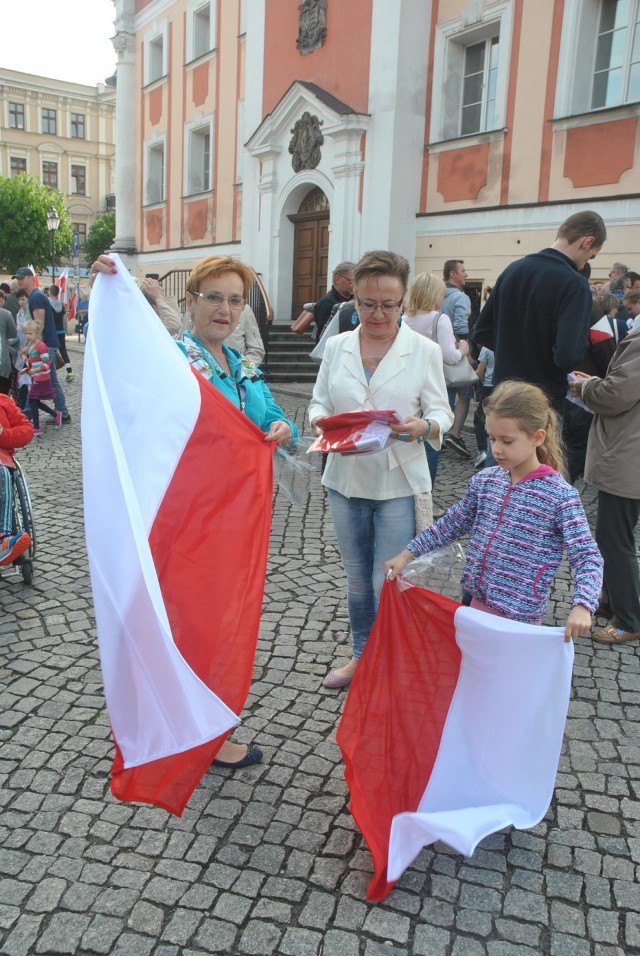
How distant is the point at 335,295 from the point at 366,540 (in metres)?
5.12

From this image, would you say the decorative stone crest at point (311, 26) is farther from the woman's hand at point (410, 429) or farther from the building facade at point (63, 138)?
the building facade at point (63, 138)

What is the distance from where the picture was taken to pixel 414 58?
577 inches

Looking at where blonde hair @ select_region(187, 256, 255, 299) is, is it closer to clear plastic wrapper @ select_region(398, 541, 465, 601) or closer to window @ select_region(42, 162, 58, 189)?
clear plastic wrapper @ select_region(398, 541, 465, 601)

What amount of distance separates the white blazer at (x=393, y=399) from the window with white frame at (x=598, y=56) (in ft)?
34.0

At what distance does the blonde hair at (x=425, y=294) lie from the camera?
6433 millimetres

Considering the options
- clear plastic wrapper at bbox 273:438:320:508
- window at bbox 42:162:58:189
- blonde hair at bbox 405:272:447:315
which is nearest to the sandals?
clear plastic wrapper at bbox 273:438:320:508

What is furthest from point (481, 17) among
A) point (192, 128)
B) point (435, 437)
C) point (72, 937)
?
point (72, 937)

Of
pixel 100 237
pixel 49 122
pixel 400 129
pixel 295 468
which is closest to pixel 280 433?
pixel 295 468

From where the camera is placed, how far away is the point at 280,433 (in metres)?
3.21

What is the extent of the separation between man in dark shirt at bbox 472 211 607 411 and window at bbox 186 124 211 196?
2012 cm

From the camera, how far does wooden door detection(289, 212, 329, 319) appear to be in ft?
58.4

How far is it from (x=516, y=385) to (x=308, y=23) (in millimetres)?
16931

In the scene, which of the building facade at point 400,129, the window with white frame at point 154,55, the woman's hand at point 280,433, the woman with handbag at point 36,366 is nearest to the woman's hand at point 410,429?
the woman's hand at point 280,433

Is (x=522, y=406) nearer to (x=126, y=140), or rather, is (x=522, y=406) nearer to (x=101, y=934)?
Answer: (x=101, y=934)
